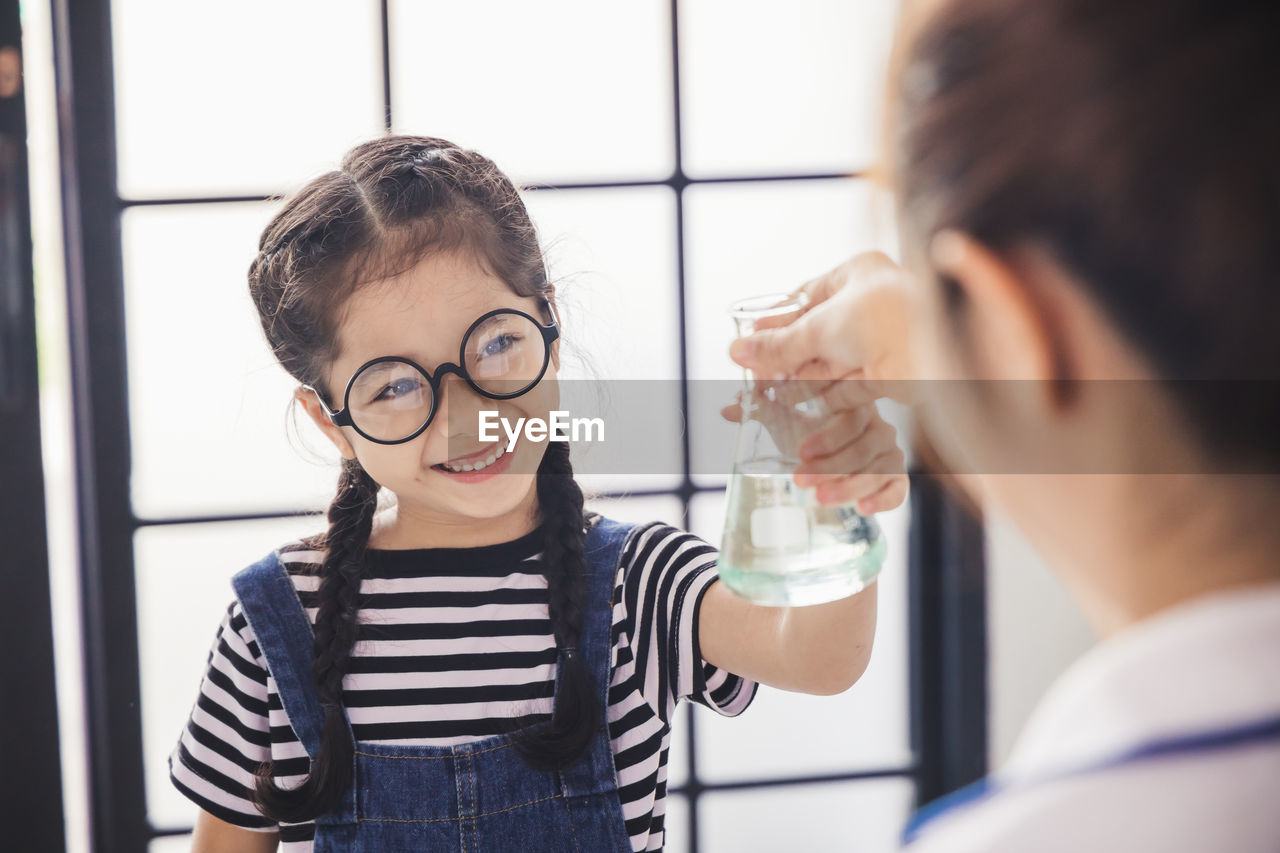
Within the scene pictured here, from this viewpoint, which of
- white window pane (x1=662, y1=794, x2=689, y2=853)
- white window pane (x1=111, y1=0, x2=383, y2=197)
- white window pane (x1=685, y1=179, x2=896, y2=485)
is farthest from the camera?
white window pane (x1=662, y1=794, x2=689, y2=853)

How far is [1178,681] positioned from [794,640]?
1.65 ft

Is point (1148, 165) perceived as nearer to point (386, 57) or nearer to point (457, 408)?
point (457, 408)

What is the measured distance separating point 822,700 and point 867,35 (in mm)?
987

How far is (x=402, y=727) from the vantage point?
0.90m

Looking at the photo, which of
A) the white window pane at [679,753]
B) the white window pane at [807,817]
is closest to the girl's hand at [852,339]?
the white window pane at [679,753]

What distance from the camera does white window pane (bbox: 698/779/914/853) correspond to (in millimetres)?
1505

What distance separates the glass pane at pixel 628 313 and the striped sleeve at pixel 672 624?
14.9 inches

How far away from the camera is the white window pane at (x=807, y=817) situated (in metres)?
1.50

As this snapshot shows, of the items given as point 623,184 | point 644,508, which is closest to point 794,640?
point 644,508

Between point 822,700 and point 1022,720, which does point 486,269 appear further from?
point 1022,720

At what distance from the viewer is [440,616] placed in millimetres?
932

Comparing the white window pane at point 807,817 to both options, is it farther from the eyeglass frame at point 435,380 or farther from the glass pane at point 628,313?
the eyeglass frame at point 435,380

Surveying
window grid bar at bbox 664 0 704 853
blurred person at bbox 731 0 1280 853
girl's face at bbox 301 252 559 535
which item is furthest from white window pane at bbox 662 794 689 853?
blurred person at bbox 731 0 1280 853

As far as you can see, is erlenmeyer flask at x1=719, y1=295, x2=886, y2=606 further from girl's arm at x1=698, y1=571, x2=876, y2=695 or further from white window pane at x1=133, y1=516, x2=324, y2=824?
white window pane at x1=133, y1=516, x2=324, y2=824
